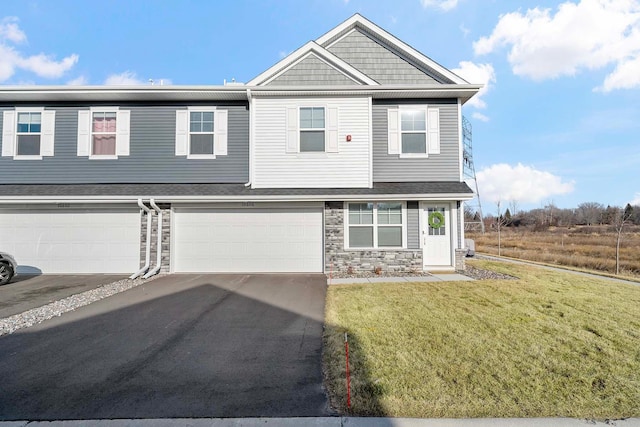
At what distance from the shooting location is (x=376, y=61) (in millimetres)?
10953

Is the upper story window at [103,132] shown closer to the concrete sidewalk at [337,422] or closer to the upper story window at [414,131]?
the upper story window at [414,131]

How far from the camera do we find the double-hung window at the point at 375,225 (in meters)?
9.59

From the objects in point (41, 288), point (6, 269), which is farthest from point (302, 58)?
point (6, 269)

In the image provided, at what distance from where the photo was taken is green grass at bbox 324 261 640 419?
284cm

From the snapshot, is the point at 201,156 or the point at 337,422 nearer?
the point at 337,422

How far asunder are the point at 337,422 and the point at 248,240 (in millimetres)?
7545

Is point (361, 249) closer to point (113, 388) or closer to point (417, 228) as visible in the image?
point (417, 228)

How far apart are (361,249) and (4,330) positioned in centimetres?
798

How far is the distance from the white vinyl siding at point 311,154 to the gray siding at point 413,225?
1.82 m

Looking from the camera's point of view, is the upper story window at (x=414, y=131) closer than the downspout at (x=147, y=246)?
No

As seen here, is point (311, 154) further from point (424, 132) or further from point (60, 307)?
point (60, 307)

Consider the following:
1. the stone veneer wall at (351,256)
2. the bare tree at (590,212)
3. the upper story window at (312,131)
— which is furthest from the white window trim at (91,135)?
the bare tree at (590,212)

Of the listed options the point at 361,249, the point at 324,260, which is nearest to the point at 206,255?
the point at 324,260

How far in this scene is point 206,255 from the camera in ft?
31.8
